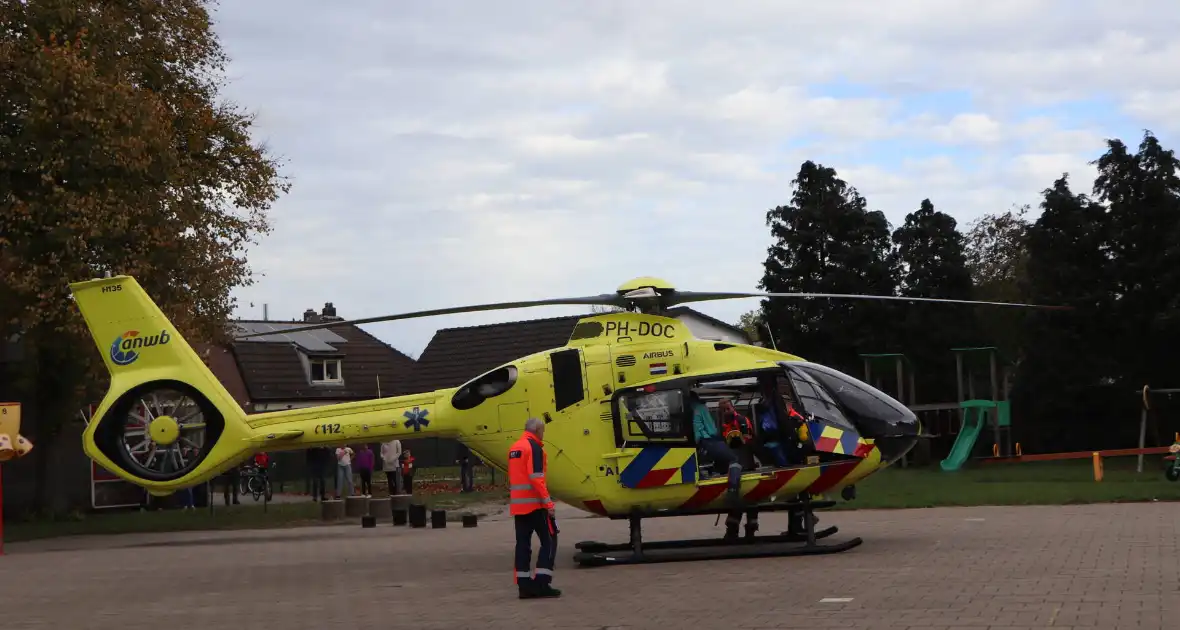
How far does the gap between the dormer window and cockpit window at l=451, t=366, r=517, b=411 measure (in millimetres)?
45287

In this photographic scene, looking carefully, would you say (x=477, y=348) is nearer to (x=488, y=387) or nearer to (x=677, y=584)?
(x=488, y=387)

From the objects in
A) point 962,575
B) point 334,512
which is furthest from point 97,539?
point 962,575

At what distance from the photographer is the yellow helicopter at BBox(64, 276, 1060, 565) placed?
1664cm

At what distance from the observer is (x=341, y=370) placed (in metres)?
63.0

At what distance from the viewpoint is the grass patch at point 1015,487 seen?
23703mm

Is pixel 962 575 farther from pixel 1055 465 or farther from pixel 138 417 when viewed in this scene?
pixel 1055 465

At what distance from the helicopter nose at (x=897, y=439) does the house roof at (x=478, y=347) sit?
138 feet

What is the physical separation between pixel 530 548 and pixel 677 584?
1701 millimetres

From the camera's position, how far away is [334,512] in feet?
93.3

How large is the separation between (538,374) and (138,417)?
573cm

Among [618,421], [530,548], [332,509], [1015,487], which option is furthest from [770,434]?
[332,509]

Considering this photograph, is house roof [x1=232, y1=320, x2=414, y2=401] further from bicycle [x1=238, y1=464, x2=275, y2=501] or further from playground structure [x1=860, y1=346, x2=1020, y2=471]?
playground structure [x1=860, y1=346, x2=1020, y2=471]

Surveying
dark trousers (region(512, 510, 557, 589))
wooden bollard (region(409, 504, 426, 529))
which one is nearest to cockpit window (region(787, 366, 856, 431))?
dark trousers (region(512, 510, 557, 589))

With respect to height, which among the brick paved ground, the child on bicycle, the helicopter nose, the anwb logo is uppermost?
the anwb logo
